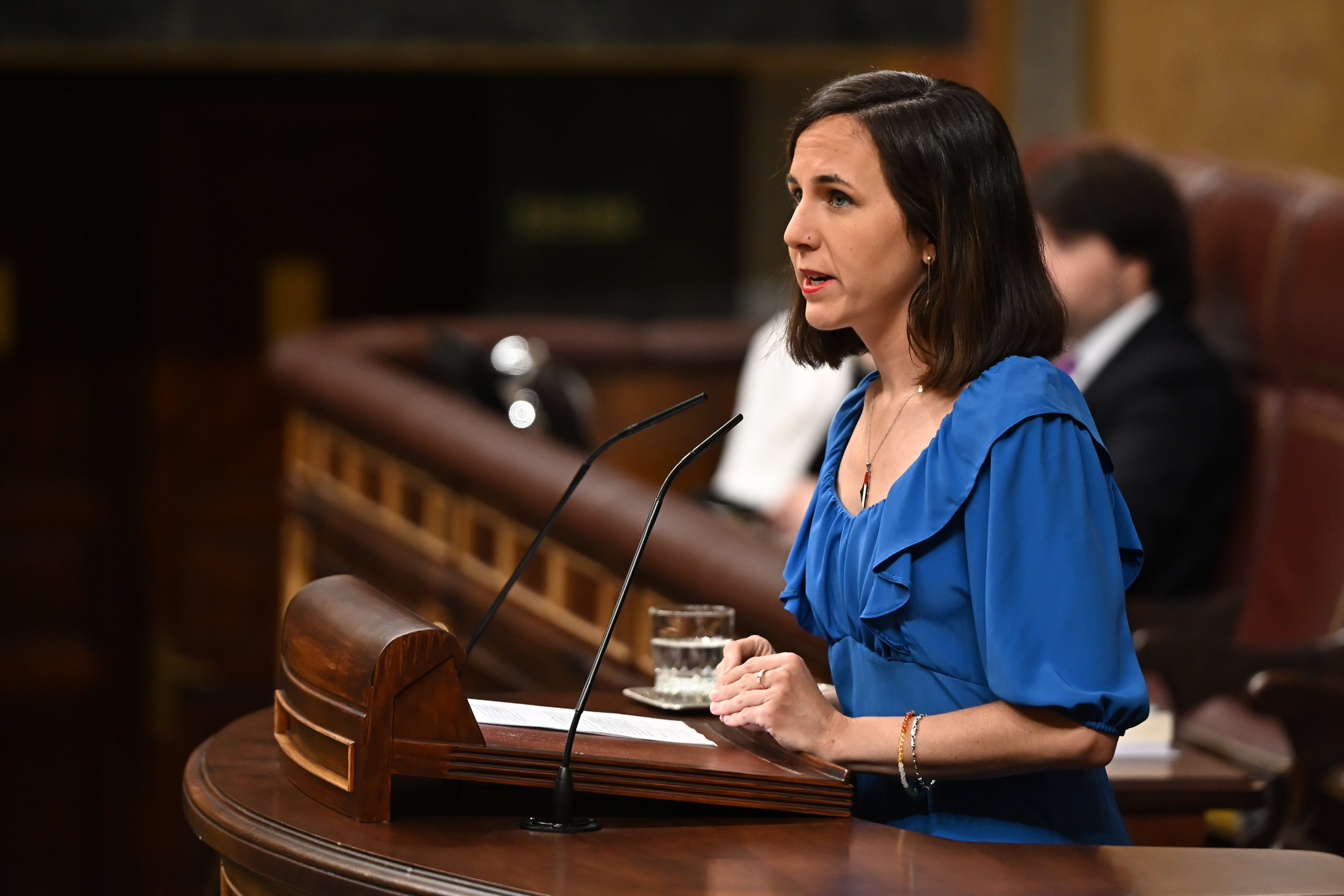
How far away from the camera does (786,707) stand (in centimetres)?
150

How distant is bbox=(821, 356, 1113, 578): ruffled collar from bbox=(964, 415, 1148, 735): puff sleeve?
12 mm

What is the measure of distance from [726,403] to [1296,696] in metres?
2.90

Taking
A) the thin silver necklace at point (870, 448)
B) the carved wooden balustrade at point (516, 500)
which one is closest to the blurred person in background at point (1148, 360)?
the carved wooden balustrade at point (516, 500)

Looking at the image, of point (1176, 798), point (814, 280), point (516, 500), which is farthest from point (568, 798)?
point (516, 500)

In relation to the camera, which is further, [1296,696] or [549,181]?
[549,181]

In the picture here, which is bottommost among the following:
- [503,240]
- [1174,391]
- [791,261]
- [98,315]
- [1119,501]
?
[98,315]

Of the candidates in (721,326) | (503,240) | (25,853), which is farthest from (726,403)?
(25,853)

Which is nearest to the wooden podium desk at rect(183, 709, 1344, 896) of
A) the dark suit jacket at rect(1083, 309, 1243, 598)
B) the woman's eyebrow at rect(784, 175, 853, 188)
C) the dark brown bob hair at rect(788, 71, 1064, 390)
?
the dark brown bob hair at rect(788, 71, 1064, 390)

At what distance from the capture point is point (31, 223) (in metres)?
6.50

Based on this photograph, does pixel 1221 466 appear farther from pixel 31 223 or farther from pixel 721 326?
pixel 31 223

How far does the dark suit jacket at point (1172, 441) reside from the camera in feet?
10.6

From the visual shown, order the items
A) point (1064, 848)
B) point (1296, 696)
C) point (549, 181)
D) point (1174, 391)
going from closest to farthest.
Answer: point (1064, 848), point (1296, 696), point (1174, 391), point (549, 181)

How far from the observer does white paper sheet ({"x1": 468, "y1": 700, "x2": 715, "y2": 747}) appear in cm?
154

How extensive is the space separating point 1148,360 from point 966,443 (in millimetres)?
1973
